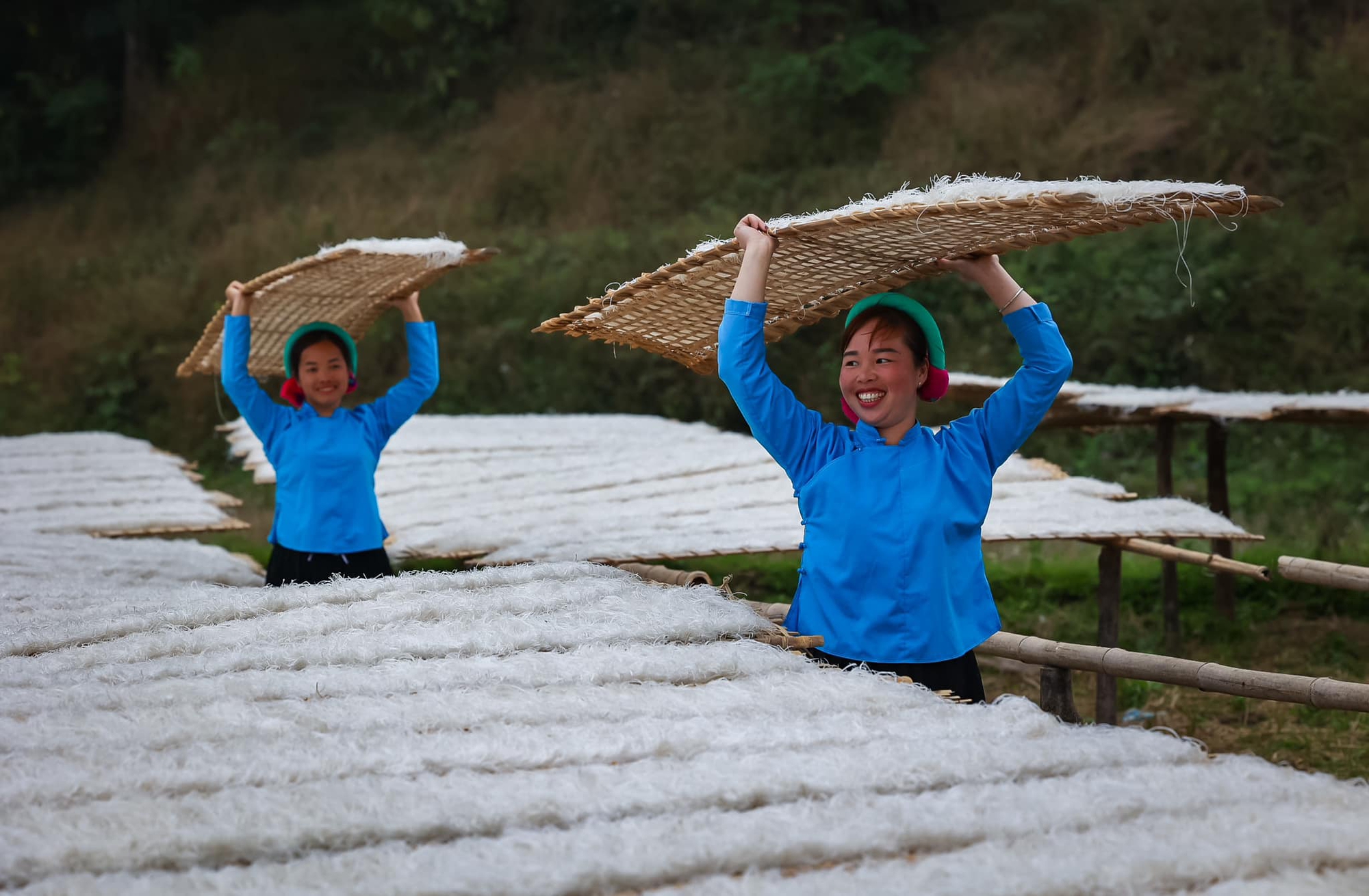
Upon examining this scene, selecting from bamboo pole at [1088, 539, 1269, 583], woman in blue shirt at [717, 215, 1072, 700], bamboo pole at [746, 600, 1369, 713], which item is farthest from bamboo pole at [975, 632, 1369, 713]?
bamboo pole at [1088, 539, 1269, 583]

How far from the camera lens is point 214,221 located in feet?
41.6

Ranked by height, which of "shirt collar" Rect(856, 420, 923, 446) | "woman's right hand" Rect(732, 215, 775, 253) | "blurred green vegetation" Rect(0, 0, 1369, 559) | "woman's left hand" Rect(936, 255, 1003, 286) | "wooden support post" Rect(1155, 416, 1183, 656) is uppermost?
"blurred green vegetation" Rect(0, 0, 1369, 559)

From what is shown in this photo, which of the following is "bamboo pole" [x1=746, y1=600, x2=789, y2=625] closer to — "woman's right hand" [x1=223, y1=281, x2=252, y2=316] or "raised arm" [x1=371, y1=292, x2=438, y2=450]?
"raised arm" [x1=371, y1=292, x2=438, y2=450]

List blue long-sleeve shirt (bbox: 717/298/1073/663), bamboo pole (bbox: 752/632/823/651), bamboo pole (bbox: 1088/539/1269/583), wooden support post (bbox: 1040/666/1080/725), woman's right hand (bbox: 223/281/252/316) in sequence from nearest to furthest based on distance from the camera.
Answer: bamboo pole (bbox: 752/632/823/651) < blue long-sleeve shirt (bbox: 717/298/1073/663) < wooden support post (bbox: 1040/666/1080/725) < woman's right hand (bbox: 223/281/252/316) < bamboo pole (bbox: 1088/539/1269/583)

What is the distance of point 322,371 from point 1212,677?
2536 millimetres

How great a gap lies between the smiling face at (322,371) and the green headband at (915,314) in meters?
1.84

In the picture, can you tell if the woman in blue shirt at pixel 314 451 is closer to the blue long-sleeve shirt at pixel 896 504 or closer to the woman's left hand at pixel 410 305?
the woman's left hand at pixel 410 305

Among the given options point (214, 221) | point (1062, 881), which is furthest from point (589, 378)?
point (1062, 881)

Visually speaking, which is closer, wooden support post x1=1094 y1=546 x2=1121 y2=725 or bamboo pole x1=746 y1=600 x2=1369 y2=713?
bamboo pole x1=746 y1=600 x2=1369 y2=713

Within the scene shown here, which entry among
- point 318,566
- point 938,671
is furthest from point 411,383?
point 938,671

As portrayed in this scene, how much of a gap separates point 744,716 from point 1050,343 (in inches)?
38.3

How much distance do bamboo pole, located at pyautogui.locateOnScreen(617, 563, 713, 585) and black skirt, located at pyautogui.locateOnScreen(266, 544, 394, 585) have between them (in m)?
1.11

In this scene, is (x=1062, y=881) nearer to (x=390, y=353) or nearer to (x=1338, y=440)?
(x=1338, y=440)

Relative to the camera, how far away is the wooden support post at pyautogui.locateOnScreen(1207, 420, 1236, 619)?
214 inches
